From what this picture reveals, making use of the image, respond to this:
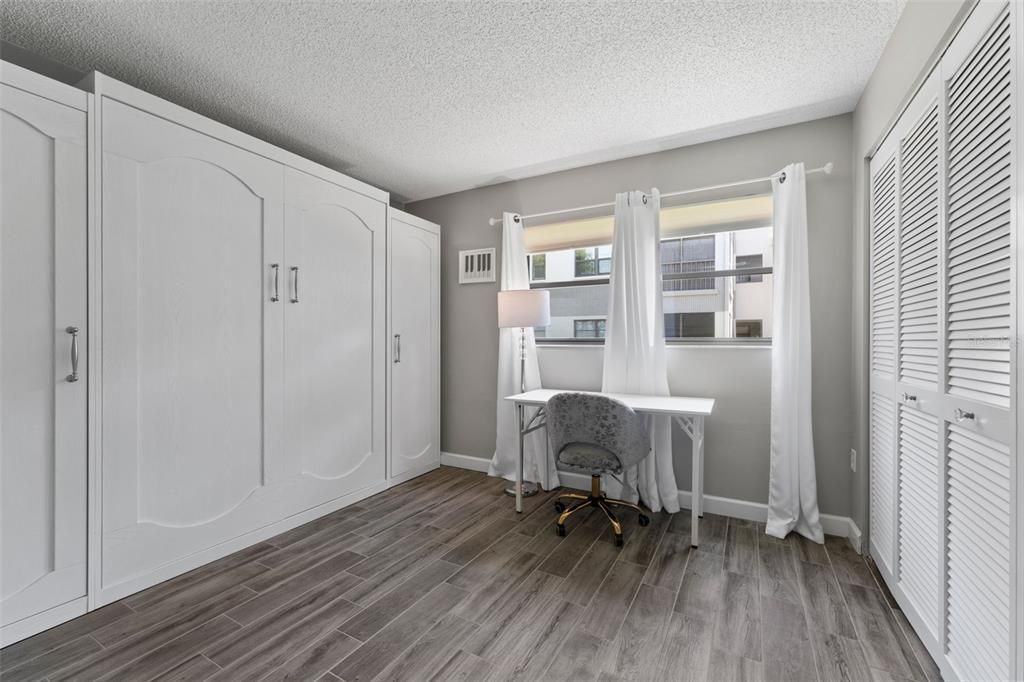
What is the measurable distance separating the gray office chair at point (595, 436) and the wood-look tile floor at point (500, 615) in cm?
43

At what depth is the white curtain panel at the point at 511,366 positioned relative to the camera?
3.53 m

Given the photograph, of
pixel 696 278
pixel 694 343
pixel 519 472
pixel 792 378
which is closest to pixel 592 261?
pixel 696 278

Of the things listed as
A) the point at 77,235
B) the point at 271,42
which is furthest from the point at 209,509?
the point at 271,42

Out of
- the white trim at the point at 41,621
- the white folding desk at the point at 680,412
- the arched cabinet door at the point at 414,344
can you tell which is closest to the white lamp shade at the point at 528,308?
the white folding desk at the point at 680,412

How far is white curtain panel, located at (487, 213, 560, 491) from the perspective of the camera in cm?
353

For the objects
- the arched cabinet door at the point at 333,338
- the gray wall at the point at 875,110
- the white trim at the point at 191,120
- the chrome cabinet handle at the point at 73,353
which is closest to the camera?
the gray wall at the point at 875,110

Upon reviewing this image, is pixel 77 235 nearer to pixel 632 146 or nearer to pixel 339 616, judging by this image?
pixel 339 616

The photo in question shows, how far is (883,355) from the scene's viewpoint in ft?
6.82

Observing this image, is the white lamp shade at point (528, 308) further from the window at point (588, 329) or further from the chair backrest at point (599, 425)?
the chair backrest at point (599, 425)

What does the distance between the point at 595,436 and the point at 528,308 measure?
1030 mm

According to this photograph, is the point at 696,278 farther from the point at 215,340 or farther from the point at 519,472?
the point at 215,340

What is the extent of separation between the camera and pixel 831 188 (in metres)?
Result: 2.62

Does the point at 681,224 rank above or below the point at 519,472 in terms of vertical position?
above

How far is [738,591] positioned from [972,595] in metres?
0.90
